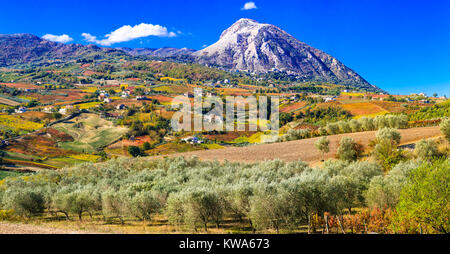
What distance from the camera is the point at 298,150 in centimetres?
6544

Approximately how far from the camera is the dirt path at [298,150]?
57.6m

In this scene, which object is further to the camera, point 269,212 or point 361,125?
point 361,125

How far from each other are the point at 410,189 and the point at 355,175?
14.0 m

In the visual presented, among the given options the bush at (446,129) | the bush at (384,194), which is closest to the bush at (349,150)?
the bush at (446,129)

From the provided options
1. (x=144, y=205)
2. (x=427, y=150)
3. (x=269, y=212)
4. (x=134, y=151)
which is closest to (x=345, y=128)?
(x=427, y=150)

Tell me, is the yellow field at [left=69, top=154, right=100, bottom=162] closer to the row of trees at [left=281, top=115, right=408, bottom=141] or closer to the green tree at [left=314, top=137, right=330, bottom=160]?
the row of trees at [left=281, top=115, right=408, bottom=141]

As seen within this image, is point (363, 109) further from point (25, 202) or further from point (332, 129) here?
point (25, 202)

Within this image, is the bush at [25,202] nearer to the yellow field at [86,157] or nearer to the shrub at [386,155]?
the shrub at [386,155]

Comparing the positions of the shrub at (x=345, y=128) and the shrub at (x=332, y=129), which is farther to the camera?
the shrub at (x=332, y=129)

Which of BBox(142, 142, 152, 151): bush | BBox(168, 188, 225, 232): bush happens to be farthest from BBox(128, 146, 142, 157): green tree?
BBox(168, 188, 225, 232): bush

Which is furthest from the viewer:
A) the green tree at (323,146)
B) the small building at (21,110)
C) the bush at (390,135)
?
the small building at (21,110)
